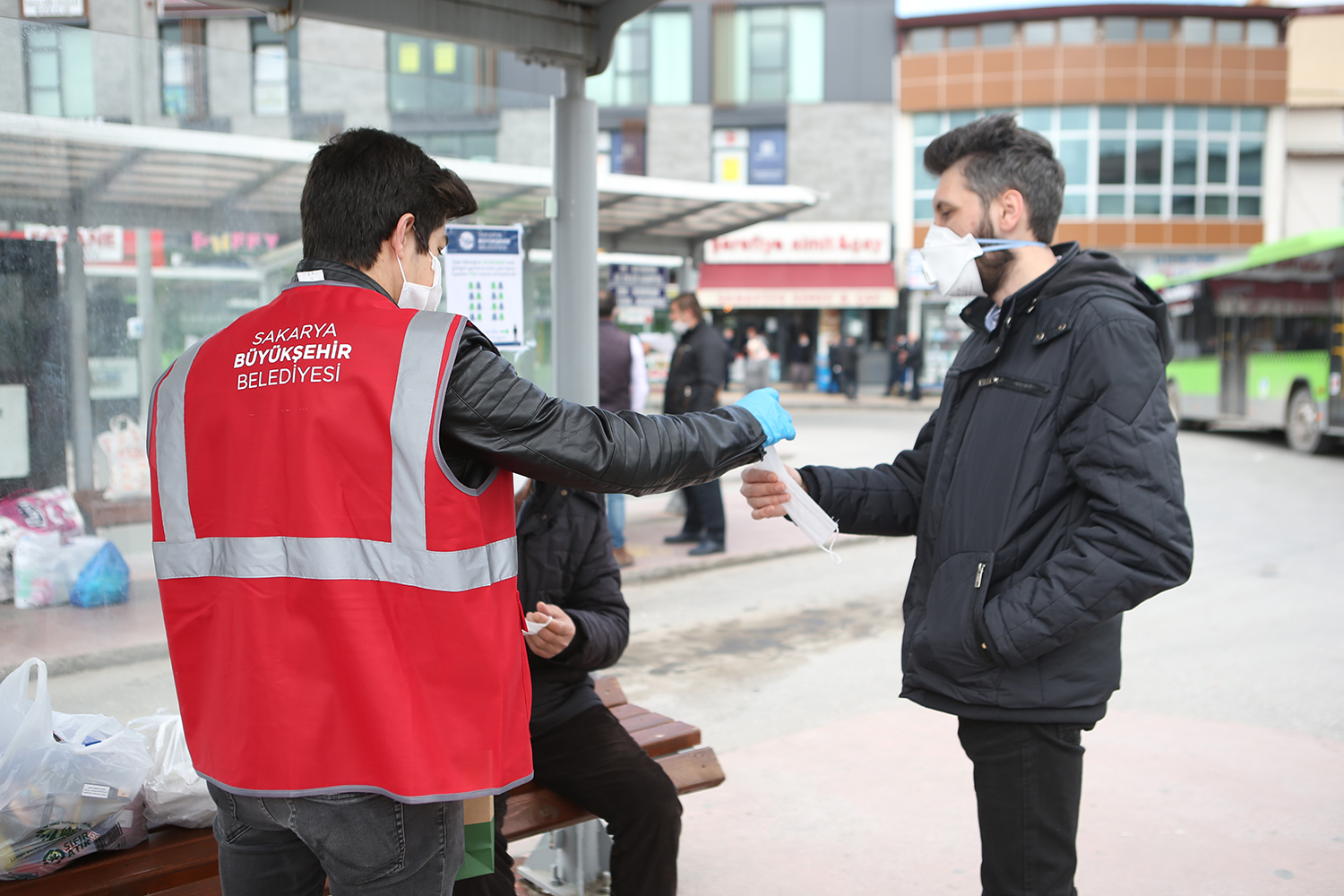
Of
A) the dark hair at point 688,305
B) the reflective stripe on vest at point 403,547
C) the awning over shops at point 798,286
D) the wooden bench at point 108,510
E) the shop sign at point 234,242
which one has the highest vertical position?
the awning over shops at point 798,286

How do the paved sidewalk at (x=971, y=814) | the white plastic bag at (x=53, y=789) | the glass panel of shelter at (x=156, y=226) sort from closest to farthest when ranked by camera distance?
1. the white plastic bag at (x=53, y=789)
2. the paved sidewalk at (x=971, y=814)
3. the glass panel of shelter at (x=156, y=226)

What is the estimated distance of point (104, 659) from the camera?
5090mm

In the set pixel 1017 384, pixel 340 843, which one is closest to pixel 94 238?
pixel 340 843

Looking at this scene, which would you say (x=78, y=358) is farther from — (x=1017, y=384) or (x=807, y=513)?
(x=1017, y=384)

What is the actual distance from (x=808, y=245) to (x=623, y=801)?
31.8m

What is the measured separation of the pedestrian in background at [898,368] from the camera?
30.3 meters

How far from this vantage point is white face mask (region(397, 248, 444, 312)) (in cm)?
186

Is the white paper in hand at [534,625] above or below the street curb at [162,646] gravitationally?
above

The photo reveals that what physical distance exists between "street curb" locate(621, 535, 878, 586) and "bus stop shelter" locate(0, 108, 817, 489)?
118 inches

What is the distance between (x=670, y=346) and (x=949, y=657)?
59.1 feet

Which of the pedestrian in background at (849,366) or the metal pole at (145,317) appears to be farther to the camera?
the pedestrian in background at (849,366)

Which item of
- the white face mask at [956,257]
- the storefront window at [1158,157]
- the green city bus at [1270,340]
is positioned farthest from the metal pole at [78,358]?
the storefront window at [1158,157]

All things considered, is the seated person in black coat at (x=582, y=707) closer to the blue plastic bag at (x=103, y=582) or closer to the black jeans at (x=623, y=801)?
the black jeans at (x=623, y=801)

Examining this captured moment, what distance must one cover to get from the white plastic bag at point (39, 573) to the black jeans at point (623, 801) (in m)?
2.46
